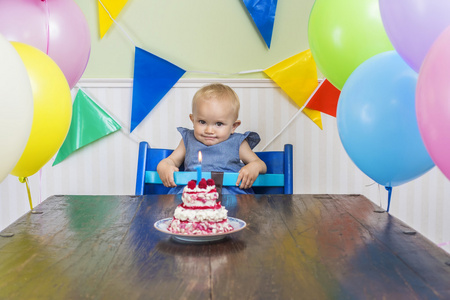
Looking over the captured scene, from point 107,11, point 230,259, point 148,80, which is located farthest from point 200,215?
point 107,11

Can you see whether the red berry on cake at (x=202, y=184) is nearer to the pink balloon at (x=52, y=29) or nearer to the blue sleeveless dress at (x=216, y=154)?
the pink balloon at (x=52, y=29)

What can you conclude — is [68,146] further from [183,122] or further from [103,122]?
[183,122]

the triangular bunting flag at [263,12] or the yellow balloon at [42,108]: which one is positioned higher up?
the triangular bunting flag at [263,12]

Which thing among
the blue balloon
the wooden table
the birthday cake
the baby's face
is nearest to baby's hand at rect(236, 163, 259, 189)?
the baby's face

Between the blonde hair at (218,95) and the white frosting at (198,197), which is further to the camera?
the blonde hair at (218,95)

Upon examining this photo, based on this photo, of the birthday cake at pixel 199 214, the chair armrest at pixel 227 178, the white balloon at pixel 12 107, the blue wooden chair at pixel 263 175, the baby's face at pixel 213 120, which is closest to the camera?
the white balloon at pixel 12 107

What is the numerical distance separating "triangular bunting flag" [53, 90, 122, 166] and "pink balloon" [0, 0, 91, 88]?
2.38 feet

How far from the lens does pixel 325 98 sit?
9.06 ft

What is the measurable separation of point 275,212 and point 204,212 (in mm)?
407

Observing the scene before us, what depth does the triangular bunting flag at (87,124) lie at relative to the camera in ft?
9.00

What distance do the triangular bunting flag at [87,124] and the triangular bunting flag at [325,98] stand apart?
3.22ft

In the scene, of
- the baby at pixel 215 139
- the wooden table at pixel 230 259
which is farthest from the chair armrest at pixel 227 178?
the wooden table at pixel 230 259

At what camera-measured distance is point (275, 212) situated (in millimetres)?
1590

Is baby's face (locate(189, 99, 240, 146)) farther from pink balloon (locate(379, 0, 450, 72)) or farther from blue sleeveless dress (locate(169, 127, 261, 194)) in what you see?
pink balloon (locate(379, 0, 450, 72))
